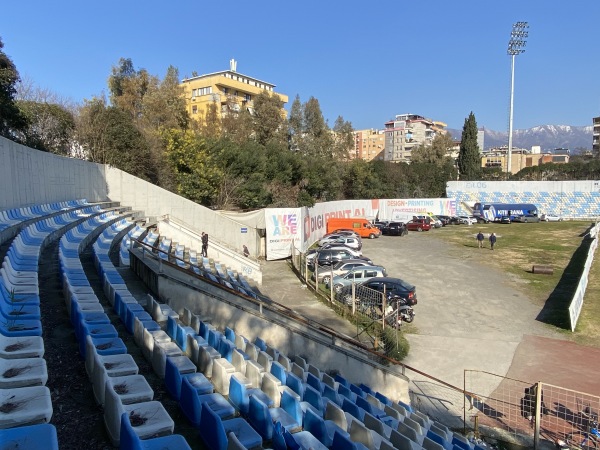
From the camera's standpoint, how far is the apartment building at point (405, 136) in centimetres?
11931

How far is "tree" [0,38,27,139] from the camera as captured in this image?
1734cm

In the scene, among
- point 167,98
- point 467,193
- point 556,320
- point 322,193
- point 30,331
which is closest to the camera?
point 30,331

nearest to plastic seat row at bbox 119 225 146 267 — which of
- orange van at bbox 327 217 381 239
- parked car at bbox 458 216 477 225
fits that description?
orange van at bbox 327 217 381 239

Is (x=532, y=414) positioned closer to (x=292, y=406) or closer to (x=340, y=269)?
(x=292, y=406)

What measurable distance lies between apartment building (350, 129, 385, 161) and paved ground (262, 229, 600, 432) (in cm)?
10993

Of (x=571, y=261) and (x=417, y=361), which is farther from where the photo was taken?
(x=571, y=261)

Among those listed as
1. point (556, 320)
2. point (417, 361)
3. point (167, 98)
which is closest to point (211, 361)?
point (417, 361)

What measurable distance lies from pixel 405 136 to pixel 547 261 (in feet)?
327

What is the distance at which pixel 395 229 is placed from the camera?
117 feet

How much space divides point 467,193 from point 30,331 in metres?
57.3

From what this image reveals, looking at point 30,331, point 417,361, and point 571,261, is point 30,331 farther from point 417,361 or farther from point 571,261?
point 571,261

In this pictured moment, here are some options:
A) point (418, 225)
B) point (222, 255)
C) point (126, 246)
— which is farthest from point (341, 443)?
point (418, 225)

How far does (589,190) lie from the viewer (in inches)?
2051

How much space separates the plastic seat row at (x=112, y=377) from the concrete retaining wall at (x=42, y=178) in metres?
7.04
